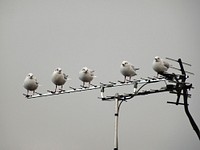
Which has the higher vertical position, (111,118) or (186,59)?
(186,59)

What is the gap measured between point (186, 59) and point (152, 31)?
1.28ft

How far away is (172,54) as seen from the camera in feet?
12.8

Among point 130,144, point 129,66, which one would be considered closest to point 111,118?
point 130,144

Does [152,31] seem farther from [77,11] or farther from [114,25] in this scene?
[77,11]

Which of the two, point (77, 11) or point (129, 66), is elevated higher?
point (77, 11)

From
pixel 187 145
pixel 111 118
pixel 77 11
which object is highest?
pixel 77 11

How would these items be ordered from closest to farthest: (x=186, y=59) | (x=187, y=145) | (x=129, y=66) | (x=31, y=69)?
(x=129, y=66) < (x=187, y=145) < (x=186, y=59) < (x=31, y=69)

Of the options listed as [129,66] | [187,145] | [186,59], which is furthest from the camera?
[186,59]

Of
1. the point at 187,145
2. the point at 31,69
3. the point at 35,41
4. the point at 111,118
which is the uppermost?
the point at 35,41

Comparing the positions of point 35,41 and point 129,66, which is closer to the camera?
point 129,66

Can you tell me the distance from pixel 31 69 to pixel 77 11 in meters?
0.69

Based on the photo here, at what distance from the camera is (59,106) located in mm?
4016

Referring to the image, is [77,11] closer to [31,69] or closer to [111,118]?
[31,69]

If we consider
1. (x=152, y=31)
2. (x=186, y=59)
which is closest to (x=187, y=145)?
(x=186, y=59)
